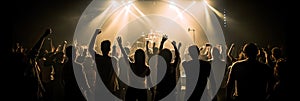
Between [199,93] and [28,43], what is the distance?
6.03 m

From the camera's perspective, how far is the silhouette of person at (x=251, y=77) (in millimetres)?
4082

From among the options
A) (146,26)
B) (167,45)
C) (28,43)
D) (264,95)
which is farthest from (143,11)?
(264,95)

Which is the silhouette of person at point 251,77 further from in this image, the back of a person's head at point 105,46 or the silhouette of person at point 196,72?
the back of a person's head at point 105,46

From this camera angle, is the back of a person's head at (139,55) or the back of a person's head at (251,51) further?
the back of a person's head at (139,55)

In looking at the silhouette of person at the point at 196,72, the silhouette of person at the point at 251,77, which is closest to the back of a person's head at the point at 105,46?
the silhouette of person at the point at 196,72

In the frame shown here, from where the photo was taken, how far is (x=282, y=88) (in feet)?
16.7

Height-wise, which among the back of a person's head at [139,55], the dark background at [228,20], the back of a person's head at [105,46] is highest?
the dark background at [228,20]

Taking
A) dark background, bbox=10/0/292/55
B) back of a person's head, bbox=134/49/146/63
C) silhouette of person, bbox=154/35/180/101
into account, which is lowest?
silhouette of person, bbox=154/35/180/101

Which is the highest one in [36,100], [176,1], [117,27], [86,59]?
[176,1]

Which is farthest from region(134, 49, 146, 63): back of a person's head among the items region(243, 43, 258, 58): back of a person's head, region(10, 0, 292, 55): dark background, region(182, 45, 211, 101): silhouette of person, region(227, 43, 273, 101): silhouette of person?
region(10, 0, 292, 55): dark background

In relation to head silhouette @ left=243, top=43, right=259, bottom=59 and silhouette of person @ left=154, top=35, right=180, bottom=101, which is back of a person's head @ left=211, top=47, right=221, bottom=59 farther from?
head silhouette @ left=243, top=43, right=259, bottom=59

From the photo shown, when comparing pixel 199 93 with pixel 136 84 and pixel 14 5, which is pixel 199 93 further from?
pixel 14 5

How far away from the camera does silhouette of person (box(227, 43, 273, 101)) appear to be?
4.08 m

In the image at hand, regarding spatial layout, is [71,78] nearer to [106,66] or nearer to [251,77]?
[106,66]
